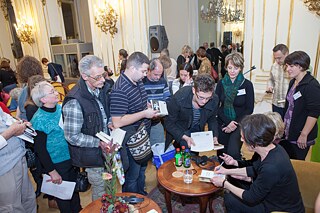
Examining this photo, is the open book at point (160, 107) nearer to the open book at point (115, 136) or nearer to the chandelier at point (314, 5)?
the open book at point (115, 136)

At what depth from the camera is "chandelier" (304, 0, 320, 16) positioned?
3122 mm

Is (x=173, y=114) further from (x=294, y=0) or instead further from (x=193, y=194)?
(x=294, y=0)

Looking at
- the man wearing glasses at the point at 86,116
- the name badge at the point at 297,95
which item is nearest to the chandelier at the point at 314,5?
the name badge at the point at 297,95

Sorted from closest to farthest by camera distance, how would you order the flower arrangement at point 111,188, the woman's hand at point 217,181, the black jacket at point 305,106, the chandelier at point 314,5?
the flower arrangement at point 111,188 < the woman's hand at point 217,181 < the black jacket at point 305,106 < the chandelier at point 314,5

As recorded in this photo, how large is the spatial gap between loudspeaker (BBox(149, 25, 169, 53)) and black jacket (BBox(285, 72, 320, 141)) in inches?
118

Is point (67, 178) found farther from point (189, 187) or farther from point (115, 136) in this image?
point (189, 187)

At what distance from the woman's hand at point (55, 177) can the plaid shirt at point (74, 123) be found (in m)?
0.36

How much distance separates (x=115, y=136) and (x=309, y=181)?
1529mm

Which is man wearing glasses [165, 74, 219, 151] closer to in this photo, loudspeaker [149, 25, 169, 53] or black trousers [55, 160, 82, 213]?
black trousers [55, 160, 82, 213]

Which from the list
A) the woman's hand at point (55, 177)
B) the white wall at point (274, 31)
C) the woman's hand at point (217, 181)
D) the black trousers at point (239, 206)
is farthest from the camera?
the white wall at point (274, 31)

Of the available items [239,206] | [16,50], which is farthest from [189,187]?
[16,50]

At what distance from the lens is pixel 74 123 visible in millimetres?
1713

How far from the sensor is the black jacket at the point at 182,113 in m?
2.23

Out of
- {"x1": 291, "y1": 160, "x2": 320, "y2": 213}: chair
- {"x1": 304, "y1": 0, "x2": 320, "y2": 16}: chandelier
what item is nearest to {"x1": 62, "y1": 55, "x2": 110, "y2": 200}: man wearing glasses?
{"x1": 291, "y1": 160, "x2": 320, "y2": 213}: chair
